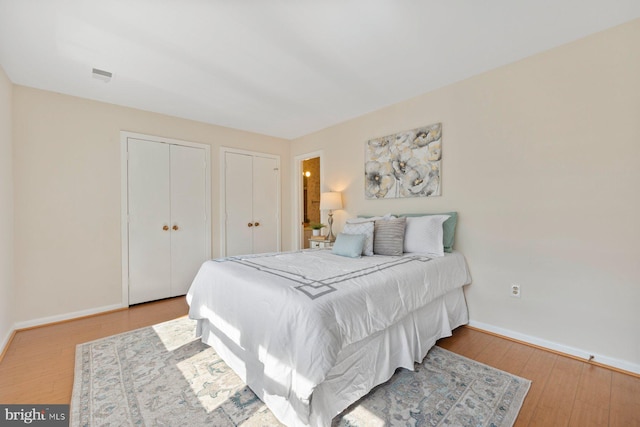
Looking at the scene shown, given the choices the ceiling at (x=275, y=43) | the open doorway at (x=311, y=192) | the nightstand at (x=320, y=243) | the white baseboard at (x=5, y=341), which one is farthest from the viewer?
the open doorway at (x=311, y=192)

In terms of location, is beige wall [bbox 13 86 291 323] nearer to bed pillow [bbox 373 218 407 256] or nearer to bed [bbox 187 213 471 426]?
bed [bbox 187 213 471 426]

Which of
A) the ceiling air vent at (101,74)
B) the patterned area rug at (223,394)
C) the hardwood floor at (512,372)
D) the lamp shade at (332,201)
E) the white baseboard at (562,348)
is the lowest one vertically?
the hardwood floor at (512,372)

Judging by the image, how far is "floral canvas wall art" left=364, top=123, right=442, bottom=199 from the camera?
2.94 meters

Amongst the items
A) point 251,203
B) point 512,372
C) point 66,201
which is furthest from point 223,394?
point 251,203

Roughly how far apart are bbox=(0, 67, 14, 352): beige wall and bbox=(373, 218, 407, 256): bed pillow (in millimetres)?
3364

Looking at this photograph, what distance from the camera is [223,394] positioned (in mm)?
1680

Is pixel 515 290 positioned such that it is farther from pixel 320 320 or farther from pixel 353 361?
pixel 320 320

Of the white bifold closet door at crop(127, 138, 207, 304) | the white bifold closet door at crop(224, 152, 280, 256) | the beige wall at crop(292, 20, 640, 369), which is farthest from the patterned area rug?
the white bifold closet door at crop(224, 152, 280, 256)

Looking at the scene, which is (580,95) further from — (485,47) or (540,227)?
(540,227)

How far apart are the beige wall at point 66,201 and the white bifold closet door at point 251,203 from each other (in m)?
1.29

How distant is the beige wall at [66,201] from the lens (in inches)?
107

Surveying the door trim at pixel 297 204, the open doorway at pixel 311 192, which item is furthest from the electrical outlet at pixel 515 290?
the open doorway at pixel 311 192

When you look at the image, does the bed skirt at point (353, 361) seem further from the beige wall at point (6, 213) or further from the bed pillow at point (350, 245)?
the beige wall at point (6, 213)

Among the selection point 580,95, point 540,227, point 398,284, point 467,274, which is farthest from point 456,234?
point 580,95
